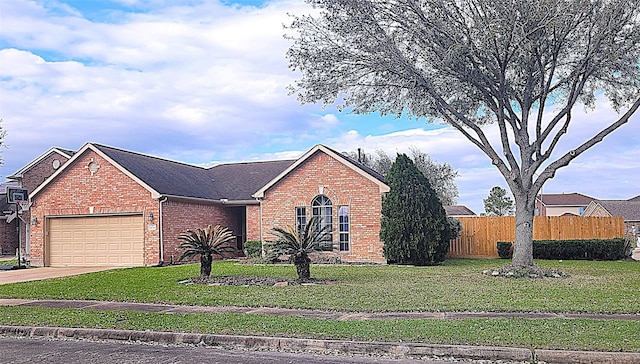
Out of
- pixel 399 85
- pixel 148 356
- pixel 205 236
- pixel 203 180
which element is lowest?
pixel 148 356

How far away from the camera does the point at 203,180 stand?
30328 millimetres

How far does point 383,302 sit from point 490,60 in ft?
29.9

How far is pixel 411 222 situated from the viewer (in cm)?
2322

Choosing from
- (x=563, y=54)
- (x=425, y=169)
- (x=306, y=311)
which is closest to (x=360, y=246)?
(x=563, y=54)

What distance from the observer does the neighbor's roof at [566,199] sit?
80.7 m

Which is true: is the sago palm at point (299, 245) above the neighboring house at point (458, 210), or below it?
below

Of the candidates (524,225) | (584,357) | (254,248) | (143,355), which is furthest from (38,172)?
(584,357)

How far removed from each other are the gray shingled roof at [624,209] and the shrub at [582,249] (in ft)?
96.6

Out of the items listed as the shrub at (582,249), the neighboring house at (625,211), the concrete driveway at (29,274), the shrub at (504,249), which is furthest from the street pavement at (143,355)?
the neighboring house at (625,211)

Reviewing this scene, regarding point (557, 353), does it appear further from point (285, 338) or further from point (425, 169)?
point (425, 169)

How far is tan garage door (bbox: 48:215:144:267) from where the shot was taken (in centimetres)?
2527

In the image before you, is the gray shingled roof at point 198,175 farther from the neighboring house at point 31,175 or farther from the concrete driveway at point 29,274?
the neighboring house at point 31,175

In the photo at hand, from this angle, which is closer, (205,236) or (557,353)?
(557,353)

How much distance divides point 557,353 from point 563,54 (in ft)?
44.3
